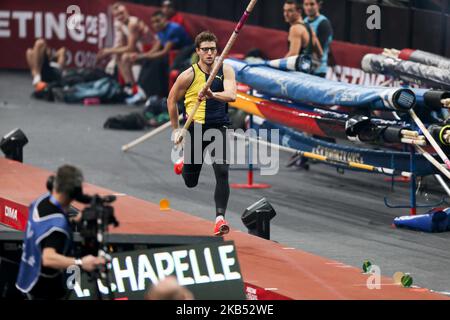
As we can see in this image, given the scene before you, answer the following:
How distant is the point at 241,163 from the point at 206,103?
20.3 feet

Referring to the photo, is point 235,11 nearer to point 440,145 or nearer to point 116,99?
point 116,99

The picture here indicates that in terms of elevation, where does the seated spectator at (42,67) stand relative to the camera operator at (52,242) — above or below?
below

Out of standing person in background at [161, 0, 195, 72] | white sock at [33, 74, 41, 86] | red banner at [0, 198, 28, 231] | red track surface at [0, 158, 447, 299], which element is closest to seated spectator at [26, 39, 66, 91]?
white sock at [33, 74, 41, 86]

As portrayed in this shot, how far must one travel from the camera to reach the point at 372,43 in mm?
21578

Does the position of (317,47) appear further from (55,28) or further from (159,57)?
(55,28)

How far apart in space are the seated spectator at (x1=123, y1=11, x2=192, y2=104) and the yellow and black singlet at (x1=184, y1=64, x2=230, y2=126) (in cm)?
1168

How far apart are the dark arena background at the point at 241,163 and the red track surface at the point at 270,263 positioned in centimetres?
3

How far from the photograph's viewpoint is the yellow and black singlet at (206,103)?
13625mm

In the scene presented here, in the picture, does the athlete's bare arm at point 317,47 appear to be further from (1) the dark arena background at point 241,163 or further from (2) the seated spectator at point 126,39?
(2) the seated spectator at point 126,39

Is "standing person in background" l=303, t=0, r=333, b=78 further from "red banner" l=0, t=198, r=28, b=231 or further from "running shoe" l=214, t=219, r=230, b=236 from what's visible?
"running shoe" l=214, t=219, r=230, b=236

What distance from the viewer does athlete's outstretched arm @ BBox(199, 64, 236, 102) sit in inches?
519

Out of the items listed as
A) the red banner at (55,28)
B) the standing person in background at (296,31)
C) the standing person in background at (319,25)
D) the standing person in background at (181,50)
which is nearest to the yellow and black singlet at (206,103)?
the standing person in background at (296,31)

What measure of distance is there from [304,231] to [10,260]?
524 cm

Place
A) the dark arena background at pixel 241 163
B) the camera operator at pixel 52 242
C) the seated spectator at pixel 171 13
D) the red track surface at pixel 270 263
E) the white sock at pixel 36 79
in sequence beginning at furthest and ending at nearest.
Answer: the white sock at pixel 36 79 → the seated spectator at pixel 171 13 → the red track surface at pixel 270 263 → the dark arena background at pixel 241 163 → the camera operator at pixel 52 242
